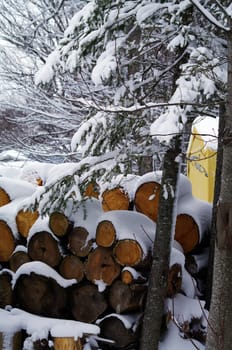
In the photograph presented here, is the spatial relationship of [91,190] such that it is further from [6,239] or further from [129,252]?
[6,239]

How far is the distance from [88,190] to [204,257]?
1641mm

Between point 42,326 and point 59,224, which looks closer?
point 42,326

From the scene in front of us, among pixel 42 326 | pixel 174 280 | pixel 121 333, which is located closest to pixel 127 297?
pixel 121 333

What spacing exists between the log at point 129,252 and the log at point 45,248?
711mm

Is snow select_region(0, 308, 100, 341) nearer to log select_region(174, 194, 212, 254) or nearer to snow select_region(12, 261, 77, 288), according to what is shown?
snow select_region(12, 261, 77, 288)

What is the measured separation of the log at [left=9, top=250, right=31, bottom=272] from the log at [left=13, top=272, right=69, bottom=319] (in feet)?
0.73

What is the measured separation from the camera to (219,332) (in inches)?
103

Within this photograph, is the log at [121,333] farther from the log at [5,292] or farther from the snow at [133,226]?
the log at [5,292]

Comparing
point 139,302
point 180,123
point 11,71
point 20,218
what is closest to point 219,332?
point 180,123

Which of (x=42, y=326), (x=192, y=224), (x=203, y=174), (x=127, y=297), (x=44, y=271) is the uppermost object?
(x=203, y=174)

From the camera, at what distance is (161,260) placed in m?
4.12

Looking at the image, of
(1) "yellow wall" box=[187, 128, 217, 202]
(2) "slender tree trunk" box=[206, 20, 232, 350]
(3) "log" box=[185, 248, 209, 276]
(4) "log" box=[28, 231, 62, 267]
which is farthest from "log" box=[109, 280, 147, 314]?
(1) "yellow wall" box=[187, 128, 217, 202]

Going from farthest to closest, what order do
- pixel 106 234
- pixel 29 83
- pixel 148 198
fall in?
pixel 29 83 < pixel 148 198 < pixel 106 234

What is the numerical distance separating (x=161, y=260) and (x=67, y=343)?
1.11 m
